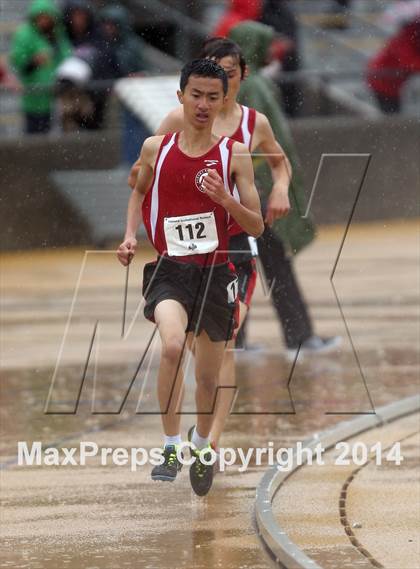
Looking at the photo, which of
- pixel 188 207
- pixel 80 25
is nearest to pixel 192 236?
pixel 188 207

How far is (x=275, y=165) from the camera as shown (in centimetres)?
875

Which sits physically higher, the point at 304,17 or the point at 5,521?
the point at 5,521

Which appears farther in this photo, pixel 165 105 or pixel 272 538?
pixel 165 105

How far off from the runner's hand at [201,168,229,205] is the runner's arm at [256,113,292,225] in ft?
5.32

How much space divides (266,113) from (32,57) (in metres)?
8.27

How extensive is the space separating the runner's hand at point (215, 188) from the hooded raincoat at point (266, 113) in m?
3.12

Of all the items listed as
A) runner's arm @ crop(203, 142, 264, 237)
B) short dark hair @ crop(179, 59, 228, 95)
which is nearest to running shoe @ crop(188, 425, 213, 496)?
runner's arm @ crop(203, 142, 264, 237)

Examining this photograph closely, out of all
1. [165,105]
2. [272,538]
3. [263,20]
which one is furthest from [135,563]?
[263,20]

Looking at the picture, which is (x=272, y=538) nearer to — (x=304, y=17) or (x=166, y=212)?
(x=166, y=212)

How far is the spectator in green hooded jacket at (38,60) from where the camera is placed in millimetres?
18328

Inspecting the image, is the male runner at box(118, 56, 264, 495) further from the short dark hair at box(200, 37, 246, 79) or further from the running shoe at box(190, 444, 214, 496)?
the short dark hair at box(200, 37, 246, 79)

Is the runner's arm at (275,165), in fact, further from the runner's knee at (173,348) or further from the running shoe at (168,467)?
the running shoe at (168,467)

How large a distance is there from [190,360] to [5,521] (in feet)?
15.2

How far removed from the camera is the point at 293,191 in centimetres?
1089
